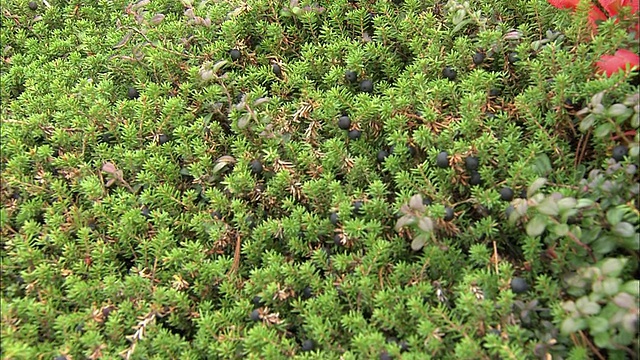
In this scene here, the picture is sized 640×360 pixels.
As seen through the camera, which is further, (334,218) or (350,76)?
(350,76)

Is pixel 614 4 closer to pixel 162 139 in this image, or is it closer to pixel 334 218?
pixel 334 218

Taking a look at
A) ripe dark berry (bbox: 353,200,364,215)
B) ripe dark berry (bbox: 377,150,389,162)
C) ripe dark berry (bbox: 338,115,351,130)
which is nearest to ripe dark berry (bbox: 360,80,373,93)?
ripe dark berry (bbox: 338,115,351,130)

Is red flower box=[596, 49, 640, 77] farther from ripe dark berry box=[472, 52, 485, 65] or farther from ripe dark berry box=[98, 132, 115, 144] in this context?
ripe dark berry box=[98, 132, 115, 144]

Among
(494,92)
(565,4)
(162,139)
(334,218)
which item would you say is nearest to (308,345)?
(334,218)

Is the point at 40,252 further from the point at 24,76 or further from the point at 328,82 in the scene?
the point at 328,82

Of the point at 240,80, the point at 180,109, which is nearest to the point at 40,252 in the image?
the point at 180,109

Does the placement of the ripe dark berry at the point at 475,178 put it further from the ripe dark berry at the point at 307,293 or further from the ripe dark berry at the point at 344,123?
the ripe dark berry at the point at 307,293

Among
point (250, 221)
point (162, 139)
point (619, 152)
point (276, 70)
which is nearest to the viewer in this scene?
point (619, 152)

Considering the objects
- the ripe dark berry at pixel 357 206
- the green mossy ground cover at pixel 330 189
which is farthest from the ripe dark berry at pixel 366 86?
the ripe dark berry at pixel 357 206
